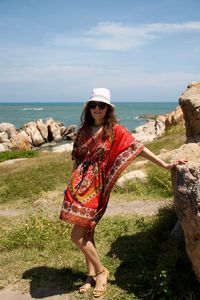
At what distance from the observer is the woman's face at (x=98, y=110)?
20.3 feet

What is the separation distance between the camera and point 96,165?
6.25m

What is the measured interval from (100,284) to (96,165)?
5.65 feet

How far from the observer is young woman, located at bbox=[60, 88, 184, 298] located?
6172 mm

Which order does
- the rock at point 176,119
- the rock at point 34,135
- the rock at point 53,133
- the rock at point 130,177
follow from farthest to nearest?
the rock at point 53,133
the rock at point 34,135
the rock at point 176,119
the rock at point 130,177

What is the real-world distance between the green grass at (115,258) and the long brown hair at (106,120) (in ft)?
6.71

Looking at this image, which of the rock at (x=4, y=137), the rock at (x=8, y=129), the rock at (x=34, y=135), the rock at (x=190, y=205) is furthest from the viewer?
the rock at (x=8, y=129)

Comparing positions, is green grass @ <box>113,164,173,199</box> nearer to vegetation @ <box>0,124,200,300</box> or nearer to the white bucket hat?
vegetation @ <box>0,124,200,300</box>

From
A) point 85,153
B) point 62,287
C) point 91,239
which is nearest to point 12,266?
point 62,287

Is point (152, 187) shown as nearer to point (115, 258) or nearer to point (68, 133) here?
point (115, 258)

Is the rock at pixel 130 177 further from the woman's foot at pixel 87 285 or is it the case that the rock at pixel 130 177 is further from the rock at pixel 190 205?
the rock at pixel 190 205

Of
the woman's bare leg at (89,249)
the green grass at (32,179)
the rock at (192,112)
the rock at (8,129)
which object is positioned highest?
the rock at (192,112)

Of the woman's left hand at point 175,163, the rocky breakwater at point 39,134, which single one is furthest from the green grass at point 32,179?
the rocky breakwater at point 39,134

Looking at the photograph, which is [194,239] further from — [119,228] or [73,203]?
[119,228]

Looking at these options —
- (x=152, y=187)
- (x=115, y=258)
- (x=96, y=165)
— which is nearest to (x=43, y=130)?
(x=152, y=187)
